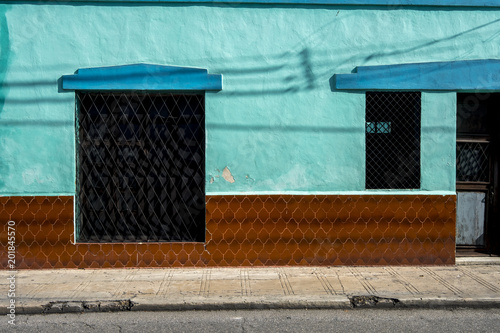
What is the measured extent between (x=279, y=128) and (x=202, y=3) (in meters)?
2.21

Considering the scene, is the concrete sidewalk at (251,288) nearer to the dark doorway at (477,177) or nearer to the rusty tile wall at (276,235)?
the rusty tile wall at (276,235)

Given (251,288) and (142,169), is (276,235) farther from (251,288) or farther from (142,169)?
(142,169)

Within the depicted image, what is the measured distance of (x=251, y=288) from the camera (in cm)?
599

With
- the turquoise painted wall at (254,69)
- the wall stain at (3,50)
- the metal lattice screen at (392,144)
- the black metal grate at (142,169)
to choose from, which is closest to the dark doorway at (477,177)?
the turquoise painted wall at (254,69)

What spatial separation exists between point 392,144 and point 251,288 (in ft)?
10.6

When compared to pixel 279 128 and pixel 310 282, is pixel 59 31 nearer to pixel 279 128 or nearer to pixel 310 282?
pixel 279 128

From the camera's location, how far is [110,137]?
283 inches

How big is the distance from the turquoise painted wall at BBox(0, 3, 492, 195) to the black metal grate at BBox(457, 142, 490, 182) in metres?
0.53

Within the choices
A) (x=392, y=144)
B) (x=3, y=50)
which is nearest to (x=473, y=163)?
(x=392, y=144)

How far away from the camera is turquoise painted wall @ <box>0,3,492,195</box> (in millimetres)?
6953

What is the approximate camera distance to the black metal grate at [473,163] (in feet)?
25.2

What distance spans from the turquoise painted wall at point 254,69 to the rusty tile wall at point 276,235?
0.25 metres

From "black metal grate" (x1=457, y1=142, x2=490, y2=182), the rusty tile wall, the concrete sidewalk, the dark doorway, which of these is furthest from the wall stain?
"black metal grate" (x1=457, y1=142, x2=490, y2=182)

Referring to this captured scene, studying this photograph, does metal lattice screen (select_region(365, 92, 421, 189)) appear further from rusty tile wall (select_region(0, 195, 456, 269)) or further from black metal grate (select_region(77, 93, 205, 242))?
black metal grate (select_region(77, 93, 205, 242))
